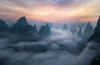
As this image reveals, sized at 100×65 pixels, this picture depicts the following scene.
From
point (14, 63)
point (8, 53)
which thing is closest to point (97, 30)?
point (14, 63)

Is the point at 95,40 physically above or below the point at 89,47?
above

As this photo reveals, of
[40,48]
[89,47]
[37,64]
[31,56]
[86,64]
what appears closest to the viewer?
[86,64]

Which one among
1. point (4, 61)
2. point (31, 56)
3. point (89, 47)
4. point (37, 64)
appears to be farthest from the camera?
point (31, 56)

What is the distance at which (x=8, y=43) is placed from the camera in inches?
7790

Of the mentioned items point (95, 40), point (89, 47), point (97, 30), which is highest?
point (97, 30)

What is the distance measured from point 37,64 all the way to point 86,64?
5375cm

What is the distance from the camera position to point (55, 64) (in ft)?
506

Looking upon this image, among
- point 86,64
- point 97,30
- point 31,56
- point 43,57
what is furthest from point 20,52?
point 97,30

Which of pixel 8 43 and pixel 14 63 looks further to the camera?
pixel 8 43

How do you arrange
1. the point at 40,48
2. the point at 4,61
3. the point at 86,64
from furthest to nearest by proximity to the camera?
the point at 40,48
the point at 4,61
the point at 86,64

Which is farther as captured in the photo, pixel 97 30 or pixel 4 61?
pixel 97 30

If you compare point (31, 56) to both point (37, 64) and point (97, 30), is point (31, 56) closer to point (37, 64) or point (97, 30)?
point (37, 64)

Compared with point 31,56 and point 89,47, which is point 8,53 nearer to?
point 31,56

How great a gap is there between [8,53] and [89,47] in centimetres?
10045
